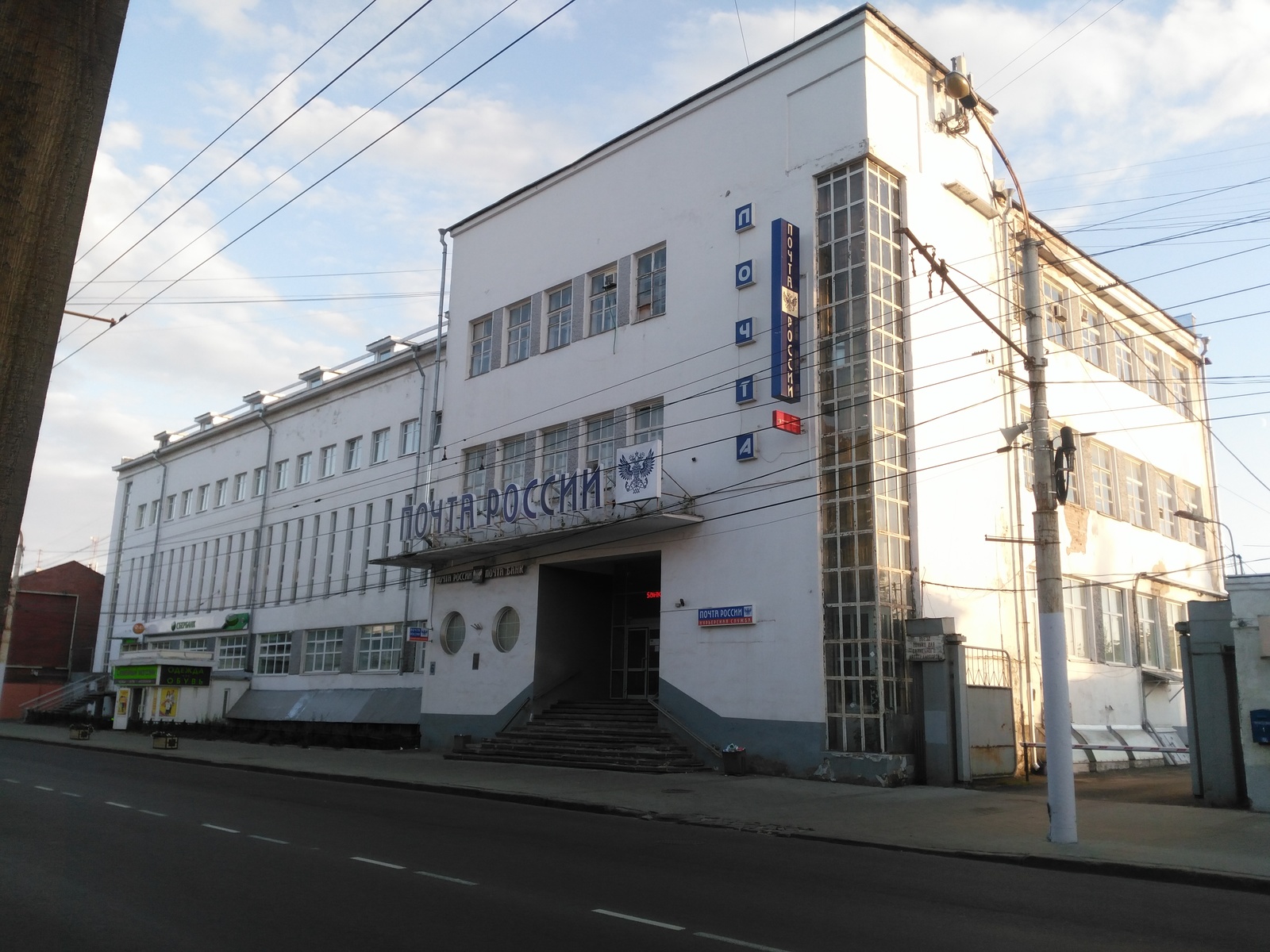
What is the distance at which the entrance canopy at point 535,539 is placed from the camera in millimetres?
22812

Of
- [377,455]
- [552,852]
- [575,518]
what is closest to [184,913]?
[552,852]

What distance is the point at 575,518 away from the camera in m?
24.2

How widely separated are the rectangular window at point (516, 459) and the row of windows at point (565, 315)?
244cm

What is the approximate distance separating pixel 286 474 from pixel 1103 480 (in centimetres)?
3117

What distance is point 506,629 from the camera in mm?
27594

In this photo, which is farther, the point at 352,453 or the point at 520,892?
the point at 352,453

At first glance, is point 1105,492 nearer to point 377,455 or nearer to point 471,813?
point 471,813

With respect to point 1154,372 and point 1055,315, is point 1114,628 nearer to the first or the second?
point 1055,315

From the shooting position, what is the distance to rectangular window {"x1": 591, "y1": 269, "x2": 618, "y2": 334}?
86.7ft

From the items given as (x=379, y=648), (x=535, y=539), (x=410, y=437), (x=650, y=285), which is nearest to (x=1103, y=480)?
(x=650, y=285)

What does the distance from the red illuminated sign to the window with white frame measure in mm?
21604

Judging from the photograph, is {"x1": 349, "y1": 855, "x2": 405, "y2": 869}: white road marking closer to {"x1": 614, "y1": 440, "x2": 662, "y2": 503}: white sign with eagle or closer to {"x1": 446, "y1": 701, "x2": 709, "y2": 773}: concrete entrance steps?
{"x1": 446, "y1": 701, "x2": 709, "y2": 773}: concrete entrance steps

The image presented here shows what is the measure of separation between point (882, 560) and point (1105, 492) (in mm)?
12073

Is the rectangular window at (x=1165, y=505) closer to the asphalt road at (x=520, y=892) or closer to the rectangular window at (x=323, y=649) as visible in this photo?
the asphalt road at (x=520, y=892)
